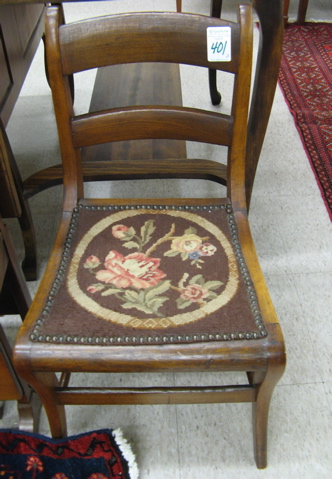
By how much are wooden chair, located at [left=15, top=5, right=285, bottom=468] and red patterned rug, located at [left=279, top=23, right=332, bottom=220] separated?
90cm

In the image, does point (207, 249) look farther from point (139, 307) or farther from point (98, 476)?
point (98, 476)

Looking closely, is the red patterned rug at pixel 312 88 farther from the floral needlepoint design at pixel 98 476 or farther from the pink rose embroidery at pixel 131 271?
the floral needlepoint design at pixel 98 476

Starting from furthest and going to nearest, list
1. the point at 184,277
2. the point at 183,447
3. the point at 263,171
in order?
the point at 263,171
the point at 183,447
the point at 184,277

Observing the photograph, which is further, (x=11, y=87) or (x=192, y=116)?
(x=11, y=87)

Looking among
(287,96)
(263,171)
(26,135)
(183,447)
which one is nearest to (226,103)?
(287,96)

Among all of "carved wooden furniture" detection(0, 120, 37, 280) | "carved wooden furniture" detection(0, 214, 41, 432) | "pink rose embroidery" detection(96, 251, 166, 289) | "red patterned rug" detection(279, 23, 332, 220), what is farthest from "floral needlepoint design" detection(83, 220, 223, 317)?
"red patterned rug" detection(279, 23, 332, 220)

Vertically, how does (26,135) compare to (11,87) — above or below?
below

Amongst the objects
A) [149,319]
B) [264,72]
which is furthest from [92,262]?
[264,72]

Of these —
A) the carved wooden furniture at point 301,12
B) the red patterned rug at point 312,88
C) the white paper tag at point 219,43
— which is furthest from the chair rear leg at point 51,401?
the carved wooden furniture at point 301,12

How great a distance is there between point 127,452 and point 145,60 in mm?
882

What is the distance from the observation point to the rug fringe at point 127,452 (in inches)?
41.4

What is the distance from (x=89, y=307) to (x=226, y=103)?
1.71 meters

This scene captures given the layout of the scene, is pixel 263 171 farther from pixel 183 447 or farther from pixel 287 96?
pixel 183 447

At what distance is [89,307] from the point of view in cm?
87
